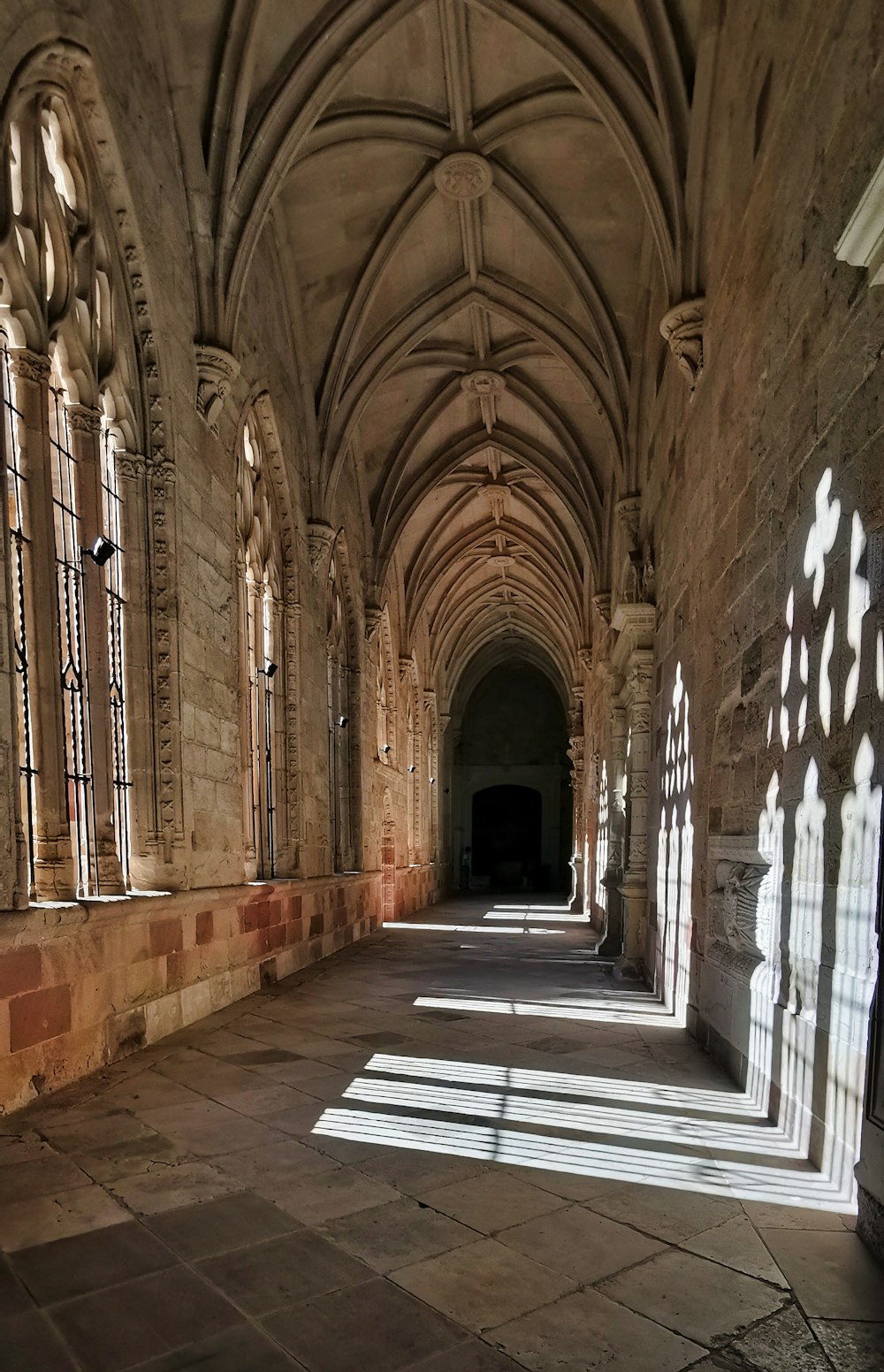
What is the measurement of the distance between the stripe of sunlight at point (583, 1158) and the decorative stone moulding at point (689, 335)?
494 centimetres

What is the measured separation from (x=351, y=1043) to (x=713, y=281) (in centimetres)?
546

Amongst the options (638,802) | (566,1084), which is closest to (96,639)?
(566,1084)

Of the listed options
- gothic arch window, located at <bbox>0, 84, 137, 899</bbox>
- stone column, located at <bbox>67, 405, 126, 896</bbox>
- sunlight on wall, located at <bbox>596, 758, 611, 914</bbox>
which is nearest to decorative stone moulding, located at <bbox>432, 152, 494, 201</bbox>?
gothic arch window, located at <bbox>0, 84, 137, 899</bbox>

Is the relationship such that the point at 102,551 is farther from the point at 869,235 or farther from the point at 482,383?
the point at 482,383

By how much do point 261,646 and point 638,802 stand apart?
4084 millimetres

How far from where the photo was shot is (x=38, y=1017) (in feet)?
12.9

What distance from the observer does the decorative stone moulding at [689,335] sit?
592 cm

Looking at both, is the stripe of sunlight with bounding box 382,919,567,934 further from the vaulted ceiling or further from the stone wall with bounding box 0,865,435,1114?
the vaulted ceiling

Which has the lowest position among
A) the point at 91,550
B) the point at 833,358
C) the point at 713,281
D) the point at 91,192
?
the point at 91,550

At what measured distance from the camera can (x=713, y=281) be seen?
5.64 metres

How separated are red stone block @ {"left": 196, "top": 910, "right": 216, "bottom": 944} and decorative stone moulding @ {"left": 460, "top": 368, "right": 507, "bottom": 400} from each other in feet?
30.6

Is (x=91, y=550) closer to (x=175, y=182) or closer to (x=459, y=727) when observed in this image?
(x=175, y=182)

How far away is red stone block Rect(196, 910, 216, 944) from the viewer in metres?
5.95

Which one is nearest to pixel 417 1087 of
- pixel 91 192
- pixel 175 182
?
pixel 91 192
